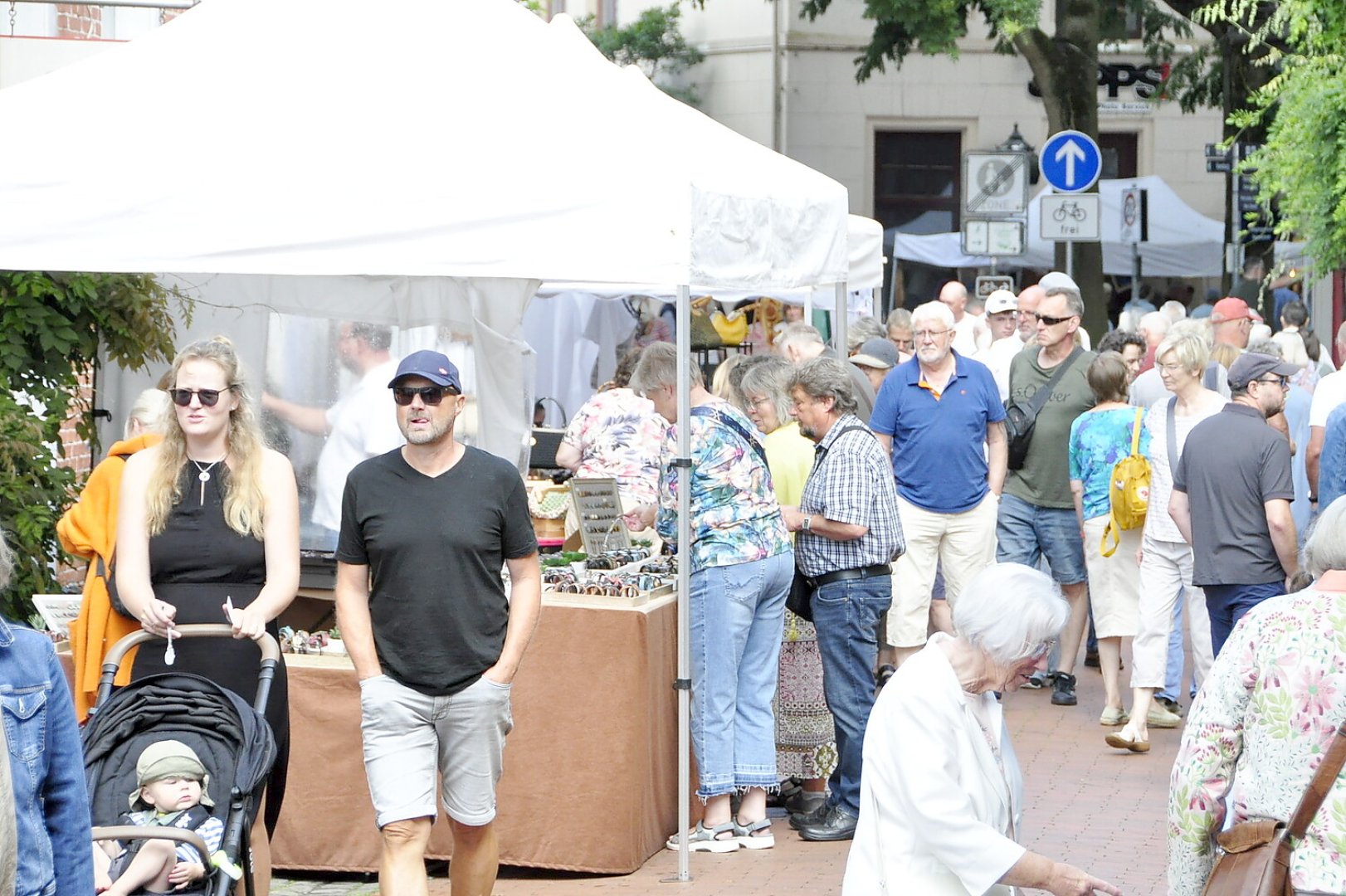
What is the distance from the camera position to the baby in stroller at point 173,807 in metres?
4.61

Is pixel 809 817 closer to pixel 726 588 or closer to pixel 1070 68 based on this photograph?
pixel 726 588

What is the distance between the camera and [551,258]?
6336 millimetres

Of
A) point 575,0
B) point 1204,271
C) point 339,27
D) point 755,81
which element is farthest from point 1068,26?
point 339,27

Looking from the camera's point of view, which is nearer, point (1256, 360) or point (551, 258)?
point (551, 258)

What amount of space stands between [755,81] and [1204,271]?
8.41 meters

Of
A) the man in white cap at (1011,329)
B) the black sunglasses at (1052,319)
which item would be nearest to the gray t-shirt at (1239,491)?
the black sunglasses at (1052,319)

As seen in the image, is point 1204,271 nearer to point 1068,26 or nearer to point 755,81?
point 1068,26

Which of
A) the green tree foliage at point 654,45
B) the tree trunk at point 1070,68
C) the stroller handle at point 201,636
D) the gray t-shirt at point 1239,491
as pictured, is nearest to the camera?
the stroller handle at point 201,636

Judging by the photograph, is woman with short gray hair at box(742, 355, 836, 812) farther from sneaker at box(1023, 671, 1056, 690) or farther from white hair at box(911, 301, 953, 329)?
sneaker at box(1023, 671, 1056, 690)

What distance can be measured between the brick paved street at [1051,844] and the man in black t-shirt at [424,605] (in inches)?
51.9

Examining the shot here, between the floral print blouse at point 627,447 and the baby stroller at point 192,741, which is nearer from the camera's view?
the baby stroller at point 192,741

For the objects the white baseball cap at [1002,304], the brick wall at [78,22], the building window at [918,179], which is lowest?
the white baseball cap at [1002,304]

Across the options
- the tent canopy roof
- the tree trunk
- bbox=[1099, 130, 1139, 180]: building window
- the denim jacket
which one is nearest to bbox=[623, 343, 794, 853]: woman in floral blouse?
the tent canopy roof

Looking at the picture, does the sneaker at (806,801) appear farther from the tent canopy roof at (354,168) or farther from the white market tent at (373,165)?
the tent canopy roof at (354,168)
